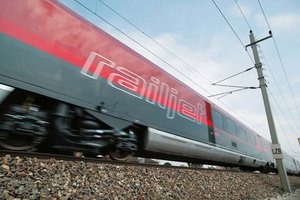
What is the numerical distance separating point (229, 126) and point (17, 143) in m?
8.73

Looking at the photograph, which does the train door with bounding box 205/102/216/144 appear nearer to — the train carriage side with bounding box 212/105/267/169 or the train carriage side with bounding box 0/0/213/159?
the train carriage side with bounding box 212/105/267/169

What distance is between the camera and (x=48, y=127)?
3.52m

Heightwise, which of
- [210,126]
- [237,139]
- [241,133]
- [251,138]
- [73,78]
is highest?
[251,138]

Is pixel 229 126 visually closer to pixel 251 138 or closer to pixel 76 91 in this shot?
pixel 251 138

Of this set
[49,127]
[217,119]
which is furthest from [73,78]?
[217,119]

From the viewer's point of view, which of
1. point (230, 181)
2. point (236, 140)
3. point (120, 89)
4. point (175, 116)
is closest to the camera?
point (120, 89)

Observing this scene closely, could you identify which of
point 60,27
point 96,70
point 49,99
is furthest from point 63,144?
point 60,27

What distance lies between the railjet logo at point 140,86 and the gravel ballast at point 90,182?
5.56 ft

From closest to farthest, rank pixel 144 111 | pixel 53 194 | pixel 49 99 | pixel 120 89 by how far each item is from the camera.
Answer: pixel 53 194 < pixel 49 99 < pixel 120 89 < pixel 144 111

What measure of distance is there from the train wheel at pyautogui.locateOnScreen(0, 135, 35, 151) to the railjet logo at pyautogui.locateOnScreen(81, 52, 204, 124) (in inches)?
54.5

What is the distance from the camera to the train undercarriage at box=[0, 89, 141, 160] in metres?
3.12

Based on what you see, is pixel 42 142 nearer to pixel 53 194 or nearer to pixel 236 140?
pixel 53 194

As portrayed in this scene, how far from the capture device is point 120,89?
456 centimetres

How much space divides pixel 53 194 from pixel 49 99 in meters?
1.66
